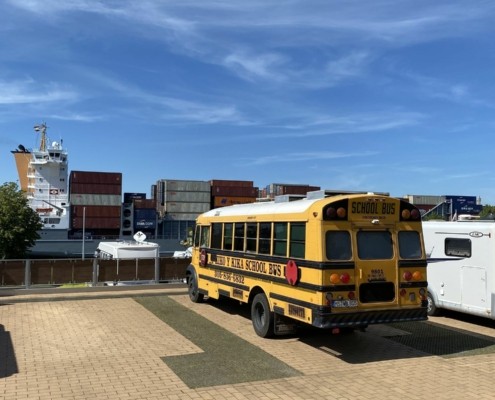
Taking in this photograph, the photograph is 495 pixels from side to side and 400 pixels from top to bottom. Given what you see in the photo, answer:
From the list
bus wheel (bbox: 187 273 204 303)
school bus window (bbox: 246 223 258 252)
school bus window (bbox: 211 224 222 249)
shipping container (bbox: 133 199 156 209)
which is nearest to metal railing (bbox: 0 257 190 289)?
bus wheel (bbox: 187 273 204 303)

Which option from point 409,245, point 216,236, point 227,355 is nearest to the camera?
point 227,355

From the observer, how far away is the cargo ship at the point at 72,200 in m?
58.9

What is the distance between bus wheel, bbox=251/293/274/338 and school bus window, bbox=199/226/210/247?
3.11m

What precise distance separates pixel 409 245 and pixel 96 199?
5837 cm

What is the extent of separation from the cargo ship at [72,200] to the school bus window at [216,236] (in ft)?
155

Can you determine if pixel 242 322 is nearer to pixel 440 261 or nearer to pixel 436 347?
pixel 436 347

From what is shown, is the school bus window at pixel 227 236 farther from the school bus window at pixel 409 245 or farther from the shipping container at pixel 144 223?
the shipping container at pixel 144 223

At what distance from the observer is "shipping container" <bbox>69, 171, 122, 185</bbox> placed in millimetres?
61812

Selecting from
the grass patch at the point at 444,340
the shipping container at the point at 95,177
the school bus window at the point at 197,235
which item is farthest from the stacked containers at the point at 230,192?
the grass patch at the point at 444,340

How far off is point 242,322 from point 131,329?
2.43 m

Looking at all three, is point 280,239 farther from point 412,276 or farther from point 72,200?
point 72,200

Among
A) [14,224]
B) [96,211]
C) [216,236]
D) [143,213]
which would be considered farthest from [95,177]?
[216,236]

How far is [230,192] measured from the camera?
7069cm

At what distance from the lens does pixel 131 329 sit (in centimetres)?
977
